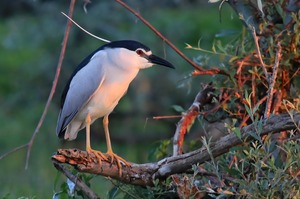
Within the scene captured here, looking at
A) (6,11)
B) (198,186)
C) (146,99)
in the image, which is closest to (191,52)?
(146,99)

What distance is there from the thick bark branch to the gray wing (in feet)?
2.59

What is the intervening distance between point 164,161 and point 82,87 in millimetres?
932

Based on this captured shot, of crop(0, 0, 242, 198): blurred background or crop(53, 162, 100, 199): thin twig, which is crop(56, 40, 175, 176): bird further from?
crop(0, 0, 242, 198): blurred background

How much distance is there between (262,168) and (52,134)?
6148 mm

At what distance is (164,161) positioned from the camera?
456 centimetres

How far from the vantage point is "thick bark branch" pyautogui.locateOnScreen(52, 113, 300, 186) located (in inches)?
165

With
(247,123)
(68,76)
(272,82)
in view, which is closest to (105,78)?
(247,123)

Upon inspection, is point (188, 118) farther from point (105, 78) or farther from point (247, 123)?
point (105, 78)

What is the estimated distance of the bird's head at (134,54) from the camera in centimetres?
529

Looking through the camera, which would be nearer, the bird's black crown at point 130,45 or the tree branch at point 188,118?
the tree branch at point 188,118

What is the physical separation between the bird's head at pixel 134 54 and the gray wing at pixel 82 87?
9 centimetres

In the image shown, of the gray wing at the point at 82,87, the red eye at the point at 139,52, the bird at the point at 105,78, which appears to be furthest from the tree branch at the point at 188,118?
the gray wing at the point at 82,87

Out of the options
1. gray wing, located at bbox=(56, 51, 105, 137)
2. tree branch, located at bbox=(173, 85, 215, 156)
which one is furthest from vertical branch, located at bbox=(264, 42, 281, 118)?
gray wing, located at bbox=(56, 51, 105, 137)

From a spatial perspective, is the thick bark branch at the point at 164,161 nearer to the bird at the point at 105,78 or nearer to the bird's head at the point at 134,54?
the bird at the point at 105,78
